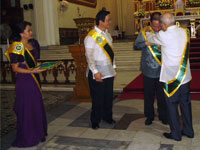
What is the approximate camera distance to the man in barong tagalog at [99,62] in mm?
3867

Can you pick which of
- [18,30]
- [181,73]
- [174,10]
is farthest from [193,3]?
[18,30]

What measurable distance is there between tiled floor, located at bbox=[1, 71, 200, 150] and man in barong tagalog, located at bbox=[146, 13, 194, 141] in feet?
0.80

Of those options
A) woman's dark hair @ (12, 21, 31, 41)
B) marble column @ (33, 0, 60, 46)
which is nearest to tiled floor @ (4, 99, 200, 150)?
woman's dark hair @ (12, 21, 31, 41)

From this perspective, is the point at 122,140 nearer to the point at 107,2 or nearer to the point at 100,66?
the point at 100,66

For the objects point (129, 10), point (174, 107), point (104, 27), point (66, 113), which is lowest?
point (66, 113)

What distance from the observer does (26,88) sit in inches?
139

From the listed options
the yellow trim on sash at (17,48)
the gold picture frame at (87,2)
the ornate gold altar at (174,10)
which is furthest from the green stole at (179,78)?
the gold picture frame at (87,2)

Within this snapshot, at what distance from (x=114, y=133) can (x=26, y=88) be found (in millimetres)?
1393

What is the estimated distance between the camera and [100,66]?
13.1 ft

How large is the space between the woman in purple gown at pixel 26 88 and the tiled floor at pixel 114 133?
0.21 m

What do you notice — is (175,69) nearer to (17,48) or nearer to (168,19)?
(168,19)

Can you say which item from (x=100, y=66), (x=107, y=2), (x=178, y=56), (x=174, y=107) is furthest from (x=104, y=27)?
(x=107, y=2)

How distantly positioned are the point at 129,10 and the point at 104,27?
58.2 feet

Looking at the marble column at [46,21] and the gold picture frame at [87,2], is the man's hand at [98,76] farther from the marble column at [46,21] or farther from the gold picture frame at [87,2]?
the gold picture frame at [87,2]
